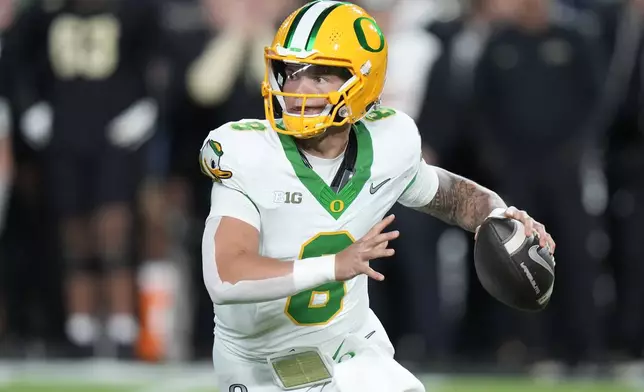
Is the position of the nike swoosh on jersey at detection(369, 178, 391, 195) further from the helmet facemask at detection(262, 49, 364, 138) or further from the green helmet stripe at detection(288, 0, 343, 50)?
the green helmet stripe at detection(288, 0, 343, 50)

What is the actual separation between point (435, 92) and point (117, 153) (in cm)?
181

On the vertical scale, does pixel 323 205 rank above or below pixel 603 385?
above

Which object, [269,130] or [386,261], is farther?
[386,261]

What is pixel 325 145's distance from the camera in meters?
4.56

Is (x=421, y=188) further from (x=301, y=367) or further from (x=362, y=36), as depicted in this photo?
(x=301, y=367)

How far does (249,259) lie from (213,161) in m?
0.37

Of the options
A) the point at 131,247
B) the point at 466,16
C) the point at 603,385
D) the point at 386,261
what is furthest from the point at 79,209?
the point at 603,385

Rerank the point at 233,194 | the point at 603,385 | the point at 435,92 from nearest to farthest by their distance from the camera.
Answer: the point at 233,194, the point at 603,385, the point at 435,92

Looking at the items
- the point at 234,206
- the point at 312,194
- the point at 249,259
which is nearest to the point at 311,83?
the point at 312,194

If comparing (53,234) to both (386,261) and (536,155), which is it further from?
(536,155)

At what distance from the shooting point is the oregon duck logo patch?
4.36 meters

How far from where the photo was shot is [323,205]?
4.45 metres

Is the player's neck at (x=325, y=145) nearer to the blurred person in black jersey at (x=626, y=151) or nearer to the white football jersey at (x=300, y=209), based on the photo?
the white football jersey at (x=300, y=209)

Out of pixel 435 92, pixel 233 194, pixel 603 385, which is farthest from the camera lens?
pixel 435 92
